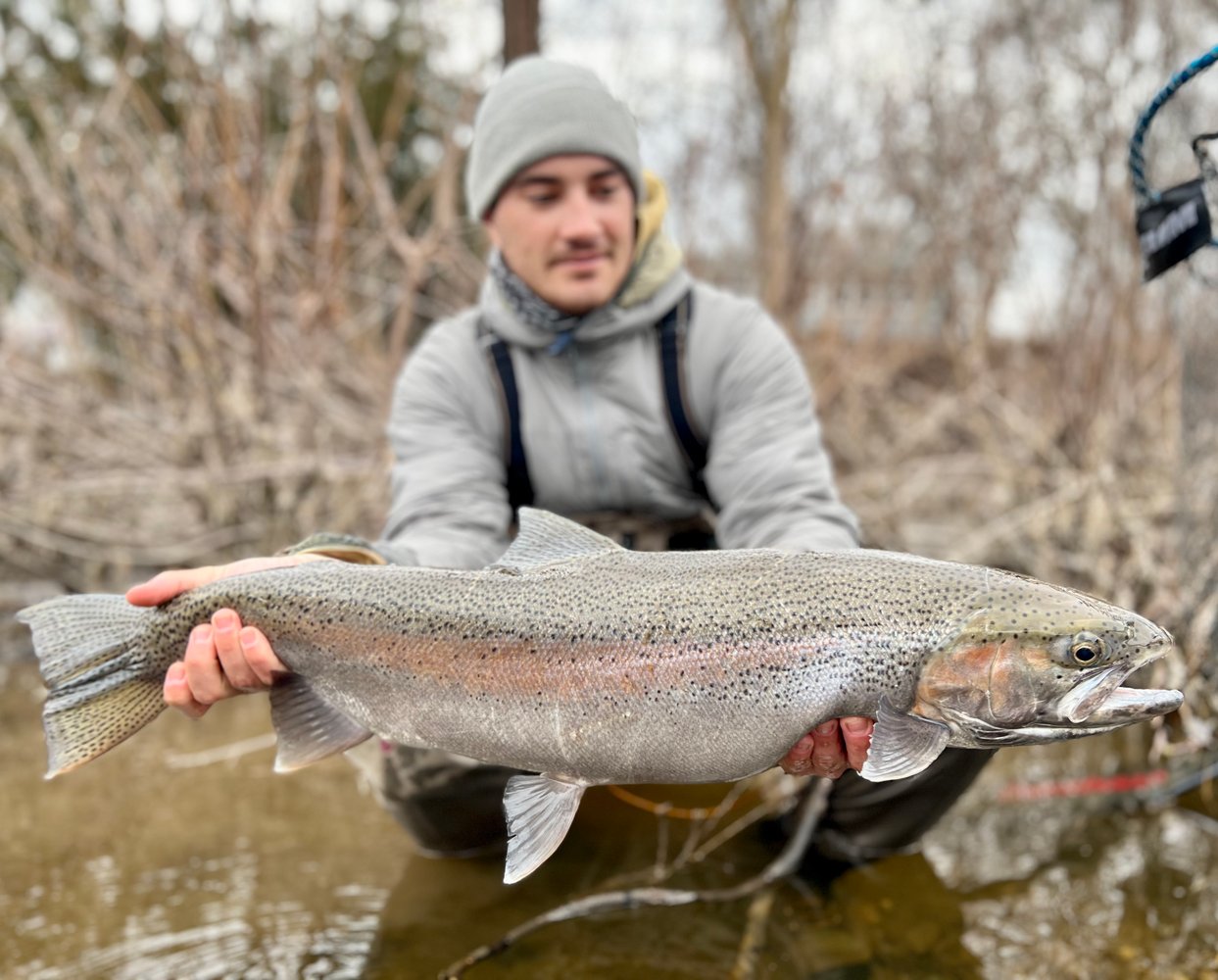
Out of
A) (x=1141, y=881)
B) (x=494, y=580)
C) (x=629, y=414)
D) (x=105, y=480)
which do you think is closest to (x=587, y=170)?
(x=629, y=414)

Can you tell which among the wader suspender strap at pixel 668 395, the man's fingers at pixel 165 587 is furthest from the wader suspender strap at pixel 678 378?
the man's fingers at pixel 165 587

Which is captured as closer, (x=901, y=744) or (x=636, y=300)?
(x=901, y=744)

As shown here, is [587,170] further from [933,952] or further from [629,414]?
[933,952]

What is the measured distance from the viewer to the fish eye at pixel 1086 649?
1.89 metres

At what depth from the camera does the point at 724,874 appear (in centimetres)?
317

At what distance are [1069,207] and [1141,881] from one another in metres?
4.31

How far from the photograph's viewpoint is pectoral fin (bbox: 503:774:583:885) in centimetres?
212

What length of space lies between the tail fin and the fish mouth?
1947 mm

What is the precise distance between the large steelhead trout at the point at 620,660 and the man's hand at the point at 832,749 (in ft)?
0.15

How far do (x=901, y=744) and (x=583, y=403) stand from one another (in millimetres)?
1583

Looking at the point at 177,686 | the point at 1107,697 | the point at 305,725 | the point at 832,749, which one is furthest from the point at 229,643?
the point at 1107,697

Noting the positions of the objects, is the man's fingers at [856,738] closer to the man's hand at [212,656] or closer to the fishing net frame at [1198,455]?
the man's hand at [212,656]

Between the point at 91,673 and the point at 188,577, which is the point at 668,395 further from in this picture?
the point at 91,673

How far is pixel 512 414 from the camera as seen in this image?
322cm
